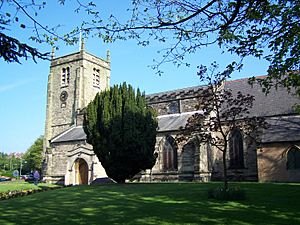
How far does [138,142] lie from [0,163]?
353ft

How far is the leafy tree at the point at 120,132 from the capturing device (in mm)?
22438

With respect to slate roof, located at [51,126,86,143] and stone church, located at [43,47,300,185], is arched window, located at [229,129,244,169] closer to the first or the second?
stone church, located at [43,47,300,185]

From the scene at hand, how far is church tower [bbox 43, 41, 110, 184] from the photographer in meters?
35.8

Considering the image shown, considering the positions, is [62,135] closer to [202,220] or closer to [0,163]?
[202,220]

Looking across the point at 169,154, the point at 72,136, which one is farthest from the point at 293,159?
the point at 72,136

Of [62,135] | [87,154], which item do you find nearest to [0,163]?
[62,135]

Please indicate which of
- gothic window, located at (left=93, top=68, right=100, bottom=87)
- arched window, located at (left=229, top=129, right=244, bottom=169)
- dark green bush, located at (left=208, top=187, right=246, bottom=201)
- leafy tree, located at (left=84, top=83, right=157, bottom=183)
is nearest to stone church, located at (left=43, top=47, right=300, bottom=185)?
arched window, located at (left=229, top=129, right=244, bottom=169)

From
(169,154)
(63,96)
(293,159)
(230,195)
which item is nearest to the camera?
(230,195)

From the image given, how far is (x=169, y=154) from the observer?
94.9 ft

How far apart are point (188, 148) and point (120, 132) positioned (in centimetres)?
759

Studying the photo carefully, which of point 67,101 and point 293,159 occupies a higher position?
point 67,101

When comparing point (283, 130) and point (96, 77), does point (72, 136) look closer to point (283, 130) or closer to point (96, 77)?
point (96, 77)

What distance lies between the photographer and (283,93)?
93.0 feet

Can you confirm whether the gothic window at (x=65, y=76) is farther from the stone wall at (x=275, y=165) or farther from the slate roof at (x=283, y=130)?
the stone wall at (x=275, y=165)
